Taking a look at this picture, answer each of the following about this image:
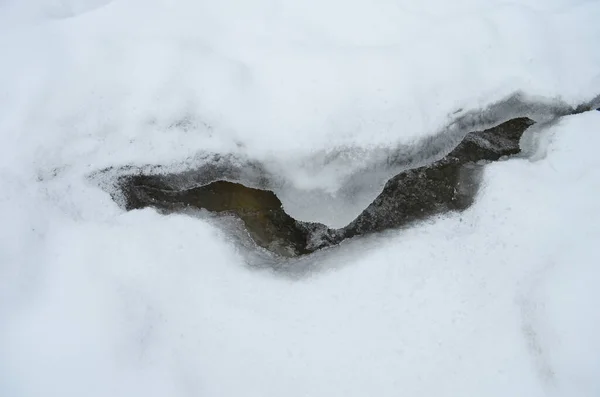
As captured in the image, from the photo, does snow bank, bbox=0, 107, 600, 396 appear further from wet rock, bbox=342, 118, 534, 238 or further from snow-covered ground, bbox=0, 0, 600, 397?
wet rock, bbox=342, 118, 534, 238

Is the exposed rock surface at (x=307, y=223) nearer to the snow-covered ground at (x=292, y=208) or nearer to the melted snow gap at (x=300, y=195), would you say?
the melted snow gap at (x=300, y=195)

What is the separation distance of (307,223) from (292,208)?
6.3 inches

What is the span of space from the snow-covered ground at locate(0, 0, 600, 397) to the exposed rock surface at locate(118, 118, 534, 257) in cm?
13

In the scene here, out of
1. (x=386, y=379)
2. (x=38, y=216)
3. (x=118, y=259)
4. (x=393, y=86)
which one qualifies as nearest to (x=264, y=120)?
(x=393, y=86)

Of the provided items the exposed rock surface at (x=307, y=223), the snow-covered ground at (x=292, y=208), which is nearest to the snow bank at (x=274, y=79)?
the snow-covered ground at (x=292, y=208)

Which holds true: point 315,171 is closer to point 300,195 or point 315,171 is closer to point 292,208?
point 300,195

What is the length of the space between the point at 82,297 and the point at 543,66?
13.0 feet

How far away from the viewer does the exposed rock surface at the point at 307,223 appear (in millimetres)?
3250

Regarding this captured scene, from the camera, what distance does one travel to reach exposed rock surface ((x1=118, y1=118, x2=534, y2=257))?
10.7 feet

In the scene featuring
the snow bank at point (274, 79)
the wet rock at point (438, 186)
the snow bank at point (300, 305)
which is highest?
the snow bank at point (274, 79)

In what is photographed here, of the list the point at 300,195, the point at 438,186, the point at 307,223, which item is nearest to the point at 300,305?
the point at 307,223

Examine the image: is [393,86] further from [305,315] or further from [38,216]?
[38,216]

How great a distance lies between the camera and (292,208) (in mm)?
3281

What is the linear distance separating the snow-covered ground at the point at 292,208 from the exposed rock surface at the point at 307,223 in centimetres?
13
